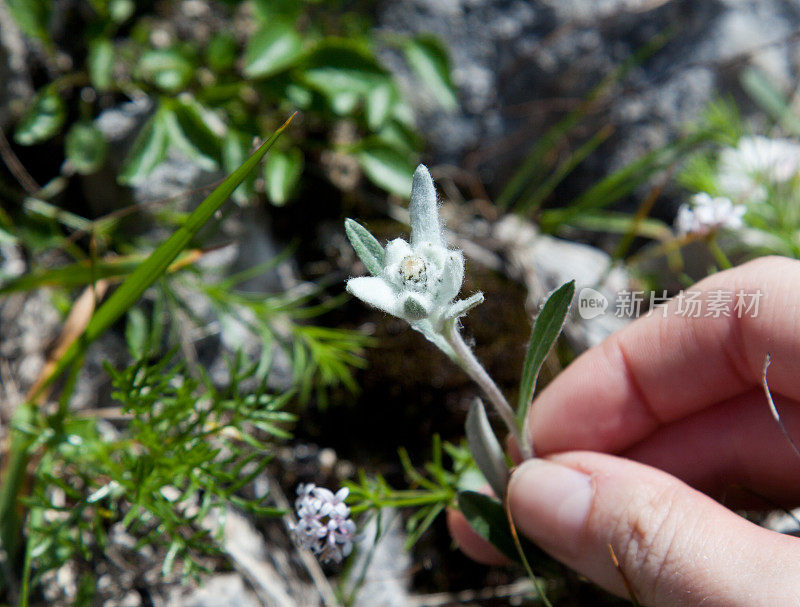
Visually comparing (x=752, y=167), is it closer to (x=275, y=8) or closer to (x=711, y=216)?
(x=711, y=216)

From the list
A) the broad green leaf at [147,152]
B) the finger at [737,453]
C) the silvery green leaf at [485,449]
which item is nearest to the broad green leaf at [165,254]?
the broad green leaf at [147,152]

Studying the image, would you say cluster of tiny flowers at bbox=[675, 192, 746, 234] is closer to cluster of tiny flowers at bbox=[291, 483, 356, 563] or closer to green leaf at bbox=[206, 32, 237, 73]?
cluster of tiny flowers at bbox=[291, 483, 356, 563]

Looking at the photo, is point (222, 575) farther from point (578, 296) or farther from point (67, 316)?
point (578, 296)

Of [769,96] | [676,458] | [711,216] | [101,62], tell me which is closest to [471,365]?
[676,458]

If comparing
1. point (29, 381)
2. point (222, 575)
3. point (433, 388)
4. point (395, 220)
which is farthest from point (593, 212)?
point (29, 381)

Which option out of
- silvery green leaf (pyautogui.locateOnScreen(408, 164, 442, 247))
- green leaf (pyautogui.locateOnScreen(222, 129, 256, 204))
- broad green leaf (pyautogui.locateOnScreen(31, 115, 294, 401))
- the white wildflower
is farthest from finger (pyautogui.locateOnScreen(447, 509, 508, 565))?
the white wildflower
